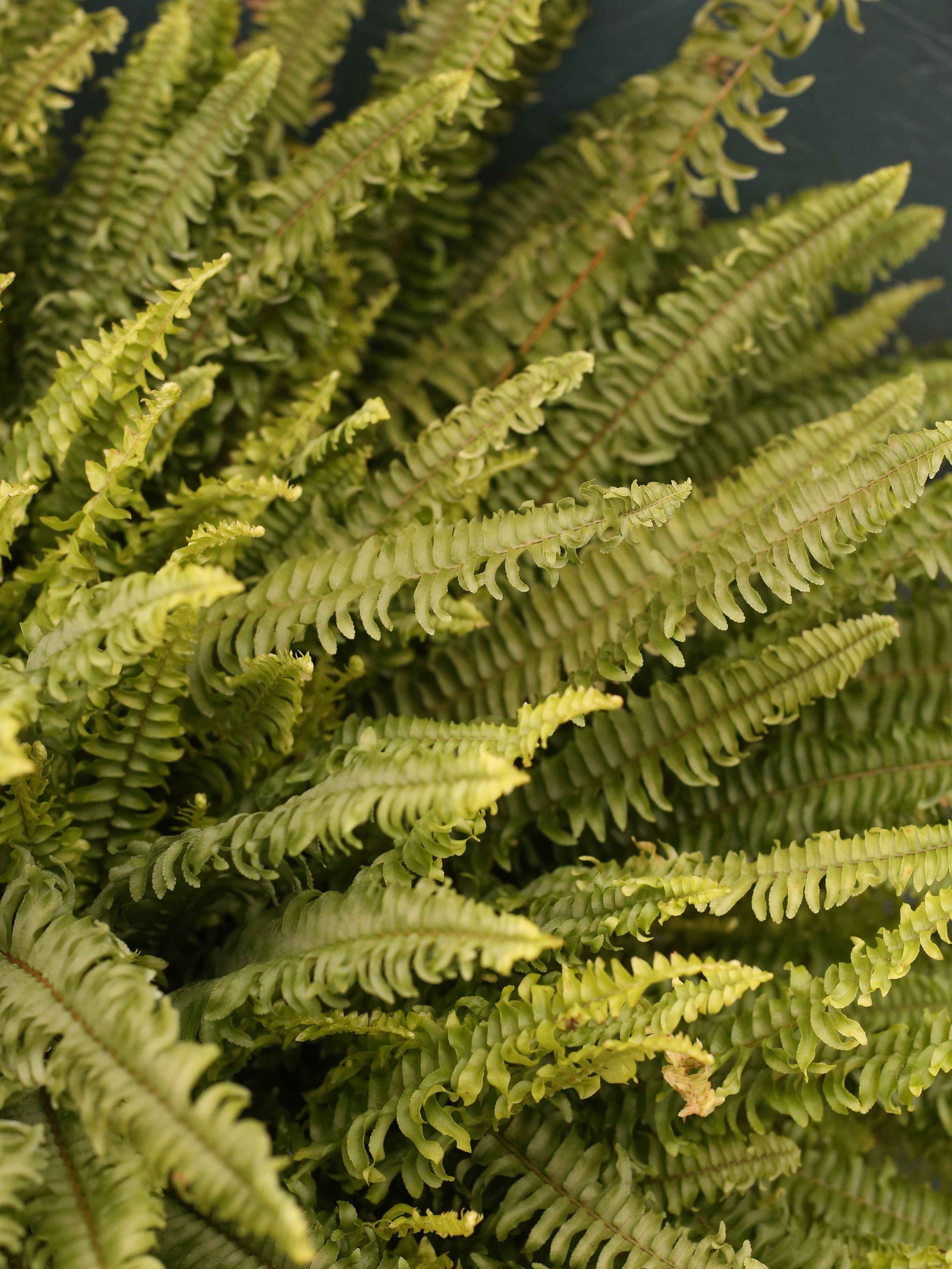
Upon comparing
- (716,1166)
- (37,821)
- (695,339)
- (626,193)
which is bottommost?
(716,1166)

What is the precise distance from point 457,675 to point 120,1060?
681mm

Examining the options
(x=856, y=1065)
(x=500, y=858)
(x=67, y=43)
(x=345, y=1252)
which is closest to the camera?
(x=345, y=1252)

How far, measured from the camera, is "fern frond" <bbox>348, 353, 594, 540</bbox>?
1119mm

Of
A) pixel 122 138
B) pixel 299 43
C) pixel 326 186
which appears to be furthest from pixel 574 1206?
pixel 299 43

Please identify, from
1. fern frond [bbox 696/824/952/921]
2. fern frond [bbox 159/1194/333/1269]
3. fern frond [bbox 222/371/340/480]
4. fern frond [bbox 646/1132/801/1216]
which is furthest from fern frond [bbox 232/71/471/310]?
fern frond [bbox 646/1132/801/1216]

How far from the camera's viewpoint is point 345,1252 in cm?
95

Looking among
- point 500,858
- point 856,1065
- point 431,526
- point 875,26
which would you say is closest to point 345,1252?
point 500,858

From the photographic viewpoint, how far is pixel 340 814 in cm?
87

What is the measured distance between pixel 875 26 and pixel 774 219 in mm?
605

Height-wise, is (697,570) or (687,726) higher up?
(697,570)

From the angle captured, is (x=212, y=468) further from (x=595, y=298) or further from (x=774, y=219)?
(x=774, y=219)

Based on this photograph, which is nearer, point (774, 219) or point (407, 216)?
point (774, 219)

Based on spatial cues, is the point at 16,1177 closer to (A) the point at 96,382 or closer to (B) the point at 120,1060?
(B) the point at 120,1060

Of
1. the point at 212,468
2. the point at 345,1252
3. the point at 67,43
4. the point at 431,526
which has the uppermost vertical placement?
the point at 67,43
